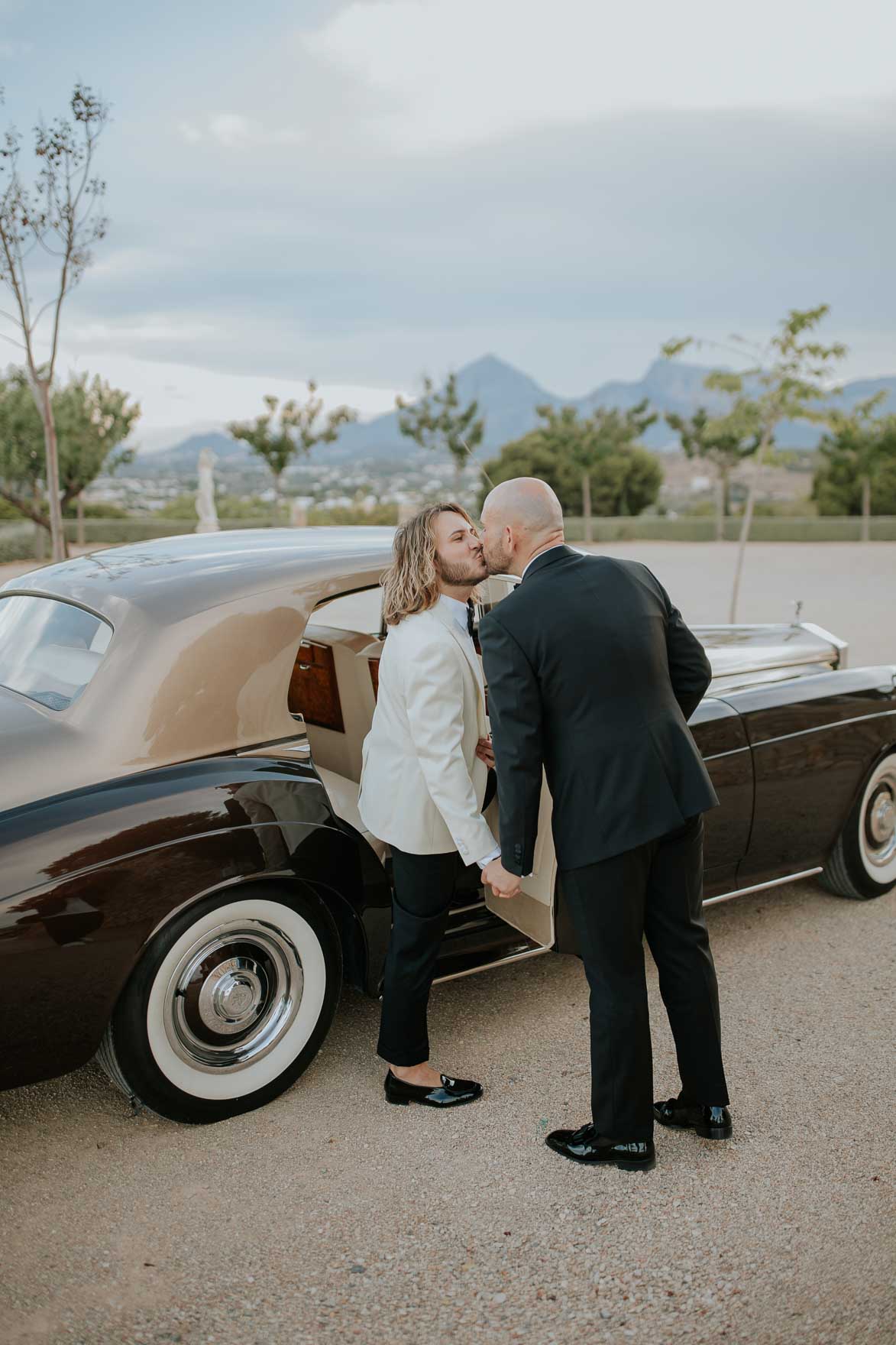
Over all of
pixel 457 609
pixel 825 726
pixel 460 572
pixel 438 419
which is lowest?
pixel 825 726

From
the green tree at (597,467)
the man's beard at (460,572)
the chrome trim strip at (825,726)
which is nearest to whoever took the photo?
the man's beard at (460,572)

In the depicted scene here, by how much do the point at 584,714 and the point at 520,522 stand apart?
0.52 metres

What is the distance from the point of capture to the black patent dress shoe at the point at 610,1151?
2906mm

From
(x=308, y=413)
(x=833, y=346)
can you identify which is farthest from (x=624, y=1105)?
(x=308, y=413)

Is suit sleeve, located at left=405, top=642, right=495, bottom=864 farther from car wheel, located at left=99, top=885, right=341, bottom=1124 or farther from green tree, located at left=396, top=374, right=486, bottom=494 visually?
green tree, located at left=396, top=374, right=486, bottom=494

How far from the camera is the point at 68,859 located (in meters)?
2.63

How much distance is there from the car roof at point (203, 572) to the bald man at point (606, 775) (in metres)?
0.65

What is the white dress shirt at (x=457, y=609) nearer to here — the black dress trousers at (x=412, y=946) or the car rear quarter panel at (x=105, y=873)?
the black dress trousers at (x=412, y=946)

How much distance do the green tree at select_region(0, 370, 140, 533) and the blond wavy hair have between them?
101ft

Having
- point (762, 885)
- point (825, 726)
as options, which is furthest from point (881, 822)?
point (762, 885)

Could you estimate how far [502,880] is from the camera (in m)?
2.80

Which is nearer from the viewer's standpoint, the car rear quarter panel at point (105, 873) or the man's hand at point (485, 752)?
the car rear quarter panel at point (105, 873)

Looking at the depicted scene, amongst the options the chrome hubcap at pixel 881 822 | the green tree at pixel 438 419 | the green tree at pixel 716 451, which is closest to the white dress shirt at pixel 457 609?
the chrome hubcap at pixel 881 822

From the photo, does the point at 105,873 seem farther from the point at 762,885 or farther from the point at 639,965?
the point at 762,885
